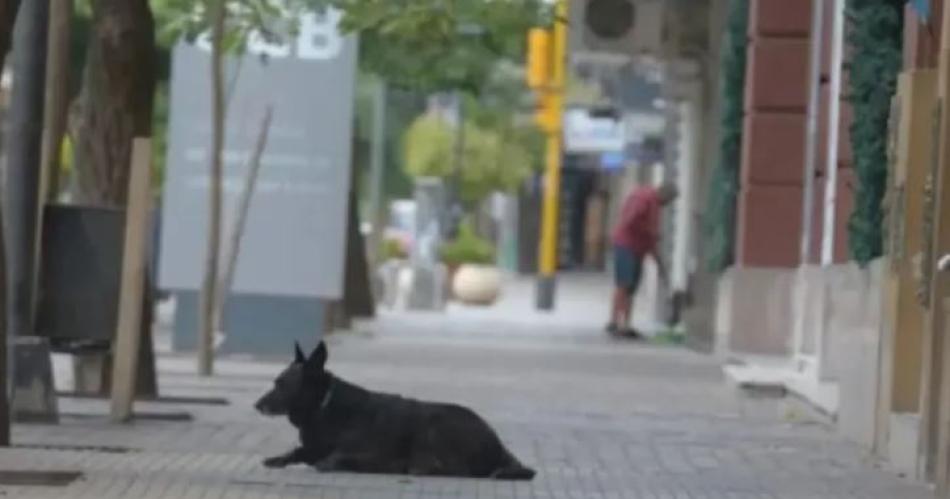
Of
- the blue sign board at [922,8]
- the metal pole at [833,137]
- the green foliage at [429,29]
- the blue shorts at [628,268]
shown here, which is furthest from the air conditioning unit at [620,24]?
the blue sign board at [922,8]

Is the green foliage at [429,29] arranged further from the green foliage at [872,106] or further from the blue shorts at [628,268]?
the blue shorts at [628,268]

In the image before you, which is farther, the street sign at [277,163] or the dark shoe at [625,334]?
the dark shoe at [625,334]

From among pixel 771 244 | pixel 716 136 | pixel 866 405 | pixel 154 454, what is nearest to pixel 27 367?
pixel 154 454

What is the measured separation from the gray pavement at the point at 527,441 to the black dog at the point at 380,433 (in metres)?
0.13

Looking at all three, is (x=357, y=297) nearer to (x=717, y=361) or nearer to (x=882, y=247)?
(x=717, y=361)

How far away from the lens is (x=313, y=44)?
72.3ft

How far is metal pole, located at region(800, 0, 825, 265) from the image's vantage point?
816 inches

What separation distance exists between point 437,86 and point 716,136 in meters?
3.38

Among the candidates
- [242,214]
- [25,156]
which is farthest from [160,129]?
[25,156]

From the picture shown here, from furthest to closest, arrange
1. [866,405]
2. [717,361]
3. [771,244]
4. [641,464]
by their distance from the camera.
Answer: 1. [717,361]
2. [771,244]
3. [866,405]
4. [641,464]

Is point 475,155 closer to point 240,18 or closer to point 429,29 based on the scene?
point 240,18

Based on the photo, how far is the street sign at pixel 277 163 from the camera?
2203cm

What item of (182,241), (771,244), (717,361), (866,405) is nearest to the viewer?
(866,405)

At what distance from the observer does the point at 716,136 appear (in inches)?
1141
